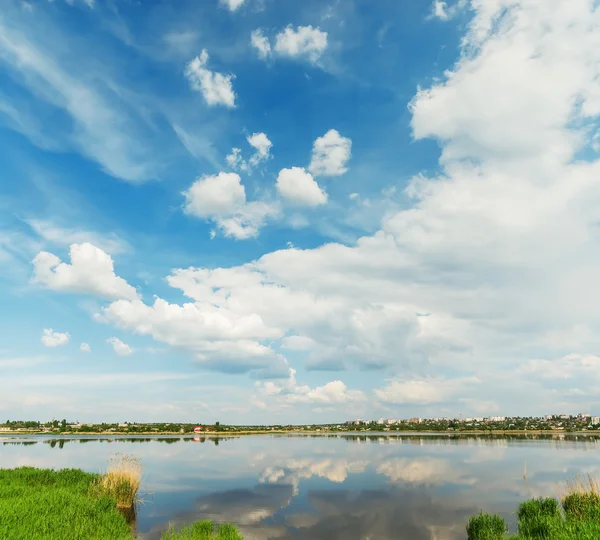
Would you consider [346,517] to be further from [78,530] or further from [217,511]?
[78,530]

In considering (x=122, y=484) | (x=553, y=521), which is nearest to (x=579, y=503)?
(x=553, y=521)

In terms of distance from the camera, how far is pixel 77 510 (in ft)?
71.6

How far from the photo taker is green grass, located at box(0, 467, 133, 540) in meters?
17.8

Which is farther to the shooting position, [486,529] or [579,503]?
[579,503]

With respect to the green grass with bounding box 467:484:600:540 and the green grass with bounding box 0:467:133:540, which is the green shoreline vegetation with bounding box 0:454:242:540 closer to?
the green grass with bounding box 0:467:133:540

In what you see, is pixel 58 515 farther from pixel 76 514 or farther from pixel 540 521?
pixel 540 521

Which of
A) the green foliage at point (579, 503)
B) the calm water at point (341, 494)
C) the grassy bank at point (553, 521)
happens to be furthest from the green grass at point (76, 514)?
the green foliage at point (579, 503)

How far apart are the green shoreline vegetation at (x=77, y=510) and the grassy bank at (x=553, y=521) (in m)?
13.8

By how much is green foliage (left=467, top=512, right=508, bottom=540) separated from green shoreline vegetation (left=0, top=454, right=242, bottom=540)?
43.7 feet

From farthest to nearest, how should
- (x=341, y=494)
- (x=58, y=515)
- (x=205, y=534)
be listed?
1. (x=341, y=494)
2. (x=58, y=515)
3. (x=205, y=534)

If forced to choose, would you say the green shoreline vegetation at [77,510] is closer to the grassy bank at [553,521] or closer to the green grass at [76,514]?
the green grass at [76,514]

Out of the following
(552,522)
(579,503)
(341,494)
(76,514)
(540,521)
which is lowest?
(341,494)

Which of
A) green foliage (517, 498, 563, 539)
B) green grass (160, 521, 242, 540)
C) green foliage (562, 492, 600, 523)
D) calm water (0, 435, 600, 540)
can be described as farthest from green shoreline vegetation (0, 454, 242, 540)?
green foliage (562, 492, 600, 523)

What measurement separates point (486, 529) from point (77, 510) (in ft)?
72.9
